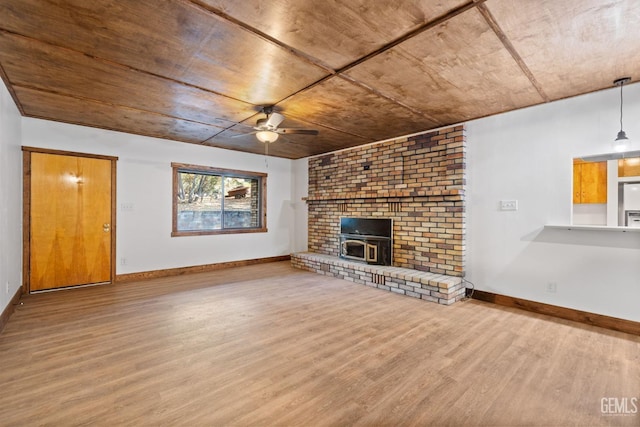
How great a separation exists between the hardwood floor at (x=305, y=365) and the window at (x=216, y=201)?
86.7 inches

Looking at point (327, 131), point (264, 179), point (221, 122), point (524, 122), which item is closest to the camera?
point (524, 122)

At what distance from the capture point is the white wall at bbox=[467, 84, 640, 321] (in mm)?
2963

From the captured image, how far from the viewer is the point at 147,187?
5051 millimetres

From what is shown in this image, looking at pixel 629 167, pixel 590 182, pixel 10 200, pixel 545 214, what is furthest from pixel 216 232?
pixel 629 167

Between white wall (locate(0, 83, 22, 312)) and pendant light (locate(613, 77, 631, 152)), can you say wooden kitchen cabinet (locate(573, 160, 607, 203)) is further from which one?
white wall (locate(0, 83, 22, 312))

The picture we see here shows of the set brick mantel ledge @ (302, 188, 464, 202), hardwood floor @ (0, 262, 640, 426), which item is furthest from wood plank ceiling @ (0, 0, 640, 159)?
hardwood floor @ (0, 262, 640, 426)

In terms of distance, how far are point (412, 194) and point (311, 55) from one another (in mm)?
2759

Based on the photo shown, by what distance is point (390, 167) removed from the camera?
499 centimetres

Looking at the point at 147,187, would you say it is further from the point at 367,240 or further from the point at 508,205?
the point at 508,205

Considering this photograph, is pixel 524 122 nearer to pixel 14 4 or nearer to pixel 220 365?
pixel 220 365

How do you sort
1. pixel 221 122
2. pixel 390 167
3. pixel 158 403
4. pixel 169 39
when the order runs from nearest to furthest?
pixel 158 403 → pixel 169 39 → pixel 221 122 → pixel 390 167

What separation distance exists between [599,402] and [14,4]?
4.46m

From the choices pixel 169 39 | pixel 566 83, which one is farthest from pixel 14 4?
pixel 566 83

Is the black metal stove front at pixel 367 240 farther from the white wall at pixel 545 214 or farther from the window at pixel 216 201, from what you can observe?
the window at pixel 216 201
